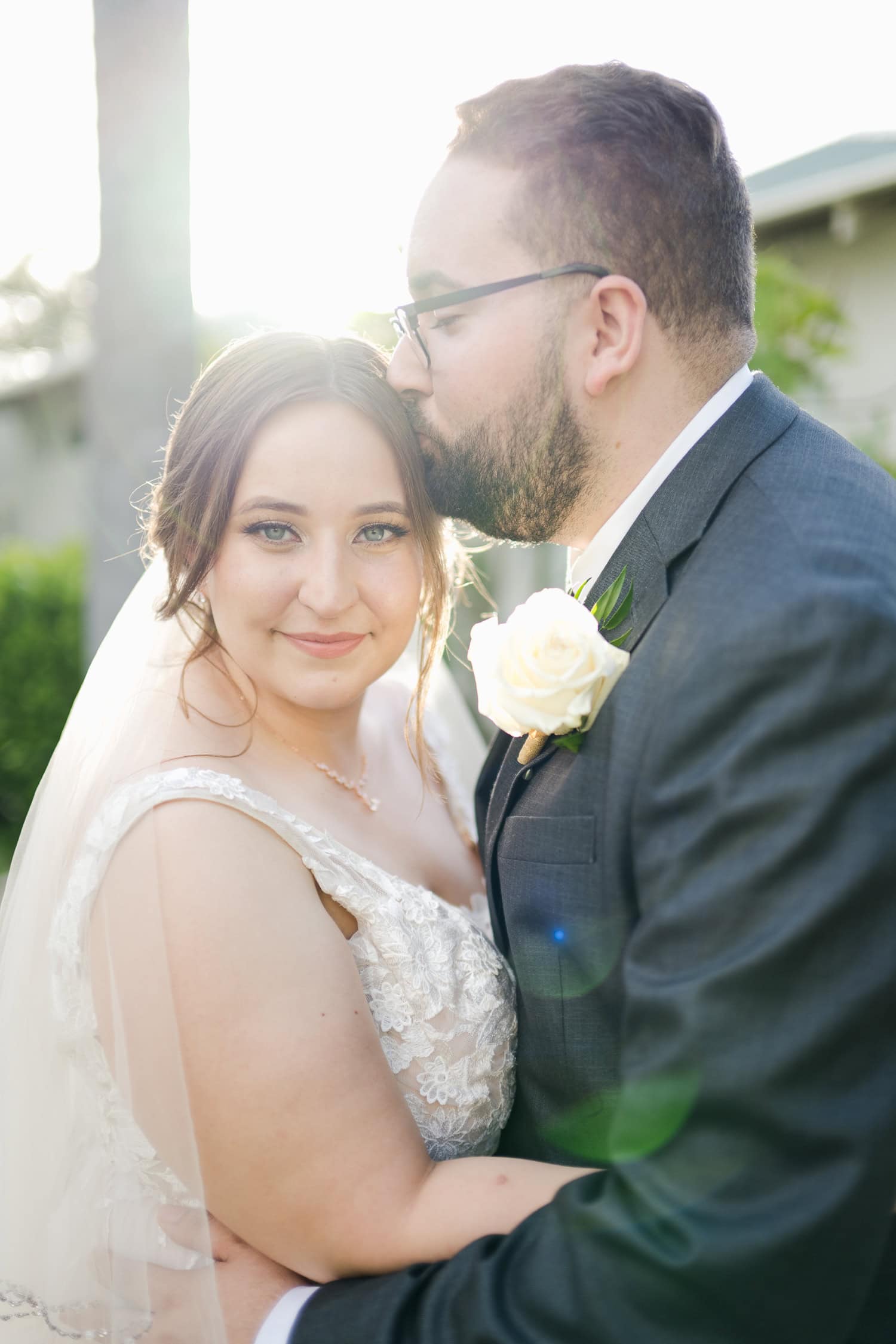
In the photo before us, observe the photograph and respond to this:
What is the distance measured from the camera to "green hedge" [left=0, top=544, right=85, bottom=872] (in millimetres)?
9242

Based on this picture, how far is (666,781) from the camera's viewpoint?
1692mm

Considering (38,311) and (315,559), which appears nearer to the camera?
(315,559)

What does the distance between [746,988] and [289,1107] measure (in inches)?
Result: 34.6

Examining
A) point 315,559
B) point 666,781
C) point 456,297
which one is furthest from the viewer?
point 315,559

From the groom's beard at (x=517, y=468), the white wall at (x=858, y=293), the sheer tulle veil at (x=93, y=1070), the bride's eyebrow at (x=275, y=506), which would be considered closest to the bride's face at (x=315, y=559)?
the bride's eyebrow at (x=275, y=506)

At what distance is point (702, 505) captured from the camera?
6.75 ft

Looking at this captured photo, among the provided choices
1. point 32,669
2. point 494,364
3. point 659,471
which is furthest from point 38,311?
point 659,471

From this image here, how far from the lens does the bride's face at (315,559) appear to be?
8.19 ft

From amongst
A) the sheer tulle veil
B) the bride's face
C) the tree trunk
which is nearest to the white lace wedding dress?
the sheer tulle veil

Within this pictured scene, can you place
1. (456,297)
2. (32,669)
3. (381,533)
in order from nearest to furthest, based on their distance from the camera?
1. (456,297)
2. (381,533)
3. (32,669)

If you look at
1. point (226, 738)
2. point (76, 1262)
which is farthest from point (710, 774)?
point (76, 1262)

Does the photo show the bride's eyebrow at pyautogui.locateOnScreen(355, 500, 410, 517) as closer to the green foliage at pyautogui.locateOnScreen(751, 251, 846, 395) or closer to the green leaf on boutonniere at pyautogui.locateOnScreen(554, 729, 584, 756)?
the green leaf on boutonniere at pyautogui.locateOnScreen(554, 729, 584, 756)

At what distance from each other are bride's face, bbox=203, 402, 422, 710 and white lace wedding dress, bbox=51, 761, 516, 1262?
1.37ft

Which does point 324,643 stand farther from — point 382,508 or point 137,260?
point 137,260
